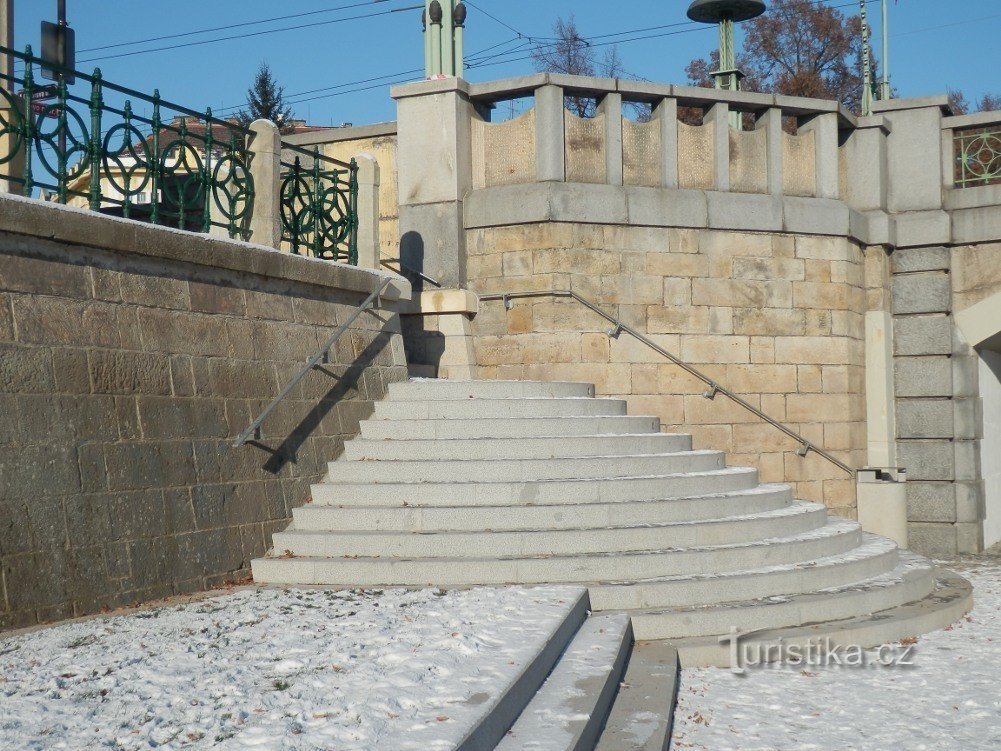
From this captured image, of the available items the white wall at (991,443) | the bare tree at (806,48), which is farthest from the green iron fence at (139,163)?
the bare tree at (806,48)

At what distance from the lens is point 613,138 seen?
38.4 feet

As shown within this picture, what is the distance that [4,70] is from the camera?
8109mm

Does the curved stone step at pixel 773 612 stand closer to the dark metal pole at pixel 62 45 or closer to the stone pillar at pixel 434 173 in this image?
the dark metal pole at pixel 62 45

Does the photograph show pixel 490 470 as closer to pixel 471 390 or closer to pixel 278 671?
pixel 471 390

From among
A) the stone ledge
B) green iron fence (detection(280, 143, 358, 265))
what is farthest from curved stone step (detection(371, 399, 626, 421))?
the stone ledge

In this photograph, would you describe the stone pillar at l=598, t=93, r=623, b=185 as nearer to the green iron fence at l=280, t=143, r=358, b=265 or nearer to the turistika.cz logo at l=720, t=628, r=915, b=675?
the green iron fence at l=280, t=143, r=358, b=265

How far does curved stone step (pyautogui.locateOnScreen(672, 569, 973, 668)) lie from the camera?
6.90m

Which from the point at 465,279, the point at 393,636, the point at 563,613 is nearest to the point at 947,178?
the point at 465,279

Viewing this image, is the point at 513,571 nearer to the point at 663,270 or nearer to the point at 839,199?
the point at 663,270

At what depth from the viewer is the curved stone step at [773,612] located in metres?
7.02

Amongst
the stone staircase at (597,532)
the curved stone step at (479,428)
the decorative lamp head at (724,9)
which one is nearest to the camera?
the stone staircase at (597,532)

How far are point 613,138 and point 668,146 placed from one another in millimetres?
652

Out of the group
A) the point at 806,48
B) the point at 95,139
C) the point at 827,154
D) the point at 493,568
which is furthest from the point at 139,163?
the point at 806,48

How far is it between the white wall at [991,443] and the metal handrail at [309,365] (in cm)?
769
